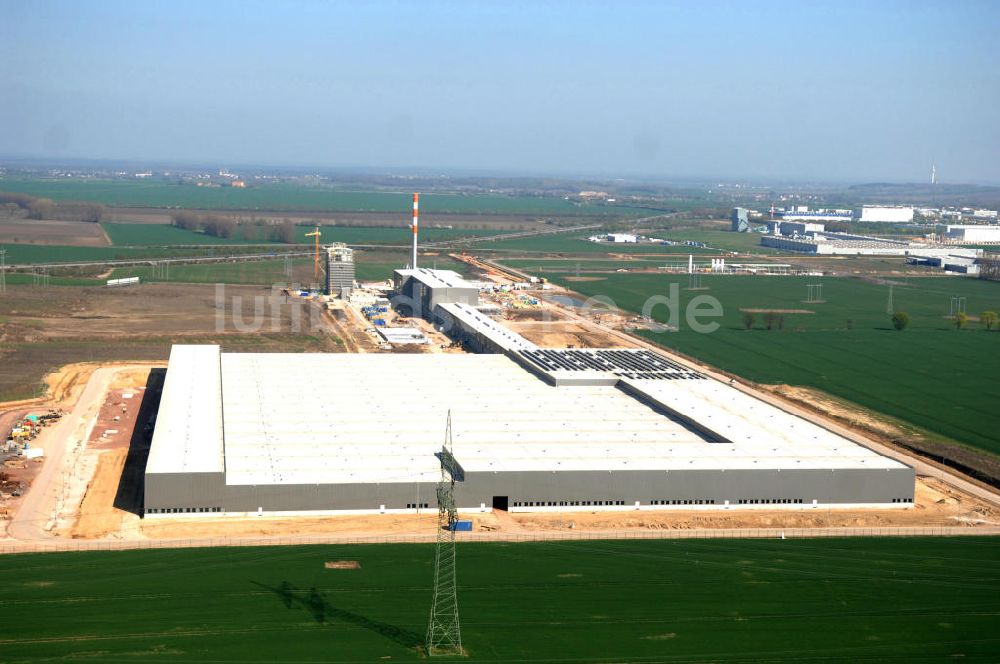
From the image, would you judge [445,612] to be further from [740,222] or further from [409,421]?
[740,222]

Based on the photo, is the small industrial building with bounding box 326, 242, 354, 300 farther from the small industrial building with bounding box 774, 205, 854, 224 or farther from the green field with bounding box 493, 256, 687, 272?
the small industrial building with bounding box 774, 205, 854, 224

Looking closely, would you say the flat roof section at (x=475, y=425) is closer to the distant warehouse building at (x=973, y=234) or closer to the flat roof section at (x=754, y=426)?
the flat roof section at (x=754, y=426)

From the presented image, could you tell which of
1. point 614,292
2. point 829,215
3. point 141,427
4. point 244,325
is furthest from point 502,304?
point 829,215

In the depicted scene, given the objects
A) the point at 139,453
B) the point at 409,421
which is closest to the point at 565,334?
the point at 409,421

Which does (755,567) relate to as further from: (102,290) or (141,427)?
(102,290)

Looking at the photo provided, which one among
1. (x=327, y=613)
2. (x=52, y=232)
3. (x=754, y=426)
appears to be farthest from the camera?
(x=52, y=232)

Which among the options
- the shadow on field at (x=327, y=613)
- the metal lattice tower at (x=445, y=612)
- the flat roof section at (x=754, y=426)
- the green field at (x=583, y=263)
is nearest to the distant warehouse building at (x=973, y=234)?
the green field at (x=583, y=263)

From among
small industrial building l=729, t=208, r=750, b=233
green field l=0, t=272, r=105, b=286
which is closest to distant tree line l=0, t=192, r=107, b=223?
green field l=0, t=272, r=105, b=286
